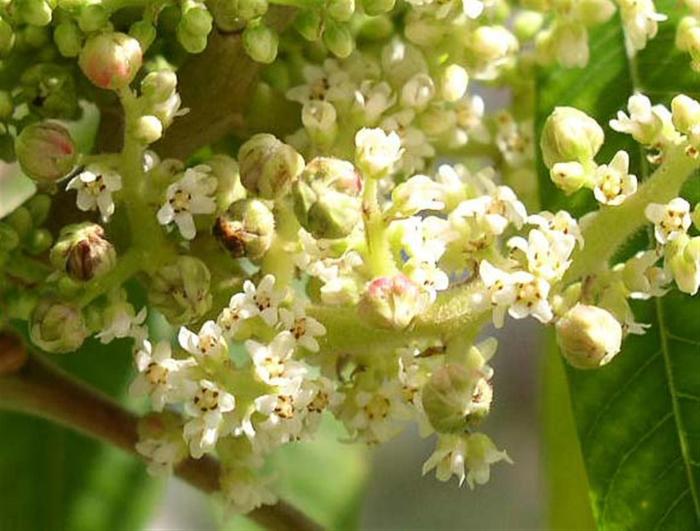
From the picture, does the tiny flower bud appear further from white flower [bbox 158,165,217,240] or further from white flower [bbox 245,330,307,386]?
white flower [bbox 158,165,217,240]

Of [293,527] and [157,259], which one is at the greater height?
[157,259]

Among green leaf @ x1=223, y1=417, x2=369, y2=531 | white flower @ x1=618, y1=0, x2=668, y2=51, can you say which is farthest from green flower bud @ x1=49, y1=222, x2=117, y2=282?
green leaf @ x1=223, y1=417, x2=369, y2=531

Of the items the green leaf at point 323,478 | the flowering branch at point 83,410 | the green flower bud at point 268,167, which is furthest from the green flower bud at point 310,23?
the green leaf at point 323,478

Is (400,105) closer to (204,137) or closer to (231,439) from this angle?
(204,137)

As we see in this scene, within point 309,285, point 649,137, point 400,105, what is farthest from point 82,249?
point 649,137

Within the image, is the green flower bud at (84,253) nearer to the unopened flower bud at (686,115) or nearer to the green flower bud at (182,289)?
the green flower bud at (182,289)

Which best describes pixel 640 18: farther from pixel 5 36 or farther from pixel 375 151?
pixel 5 36
